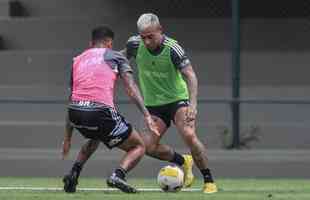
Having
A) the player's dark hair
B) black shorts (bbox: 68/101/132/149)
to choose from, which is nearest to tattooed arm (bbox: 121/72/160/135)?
black shorts (bbox: 68/101/132/149)

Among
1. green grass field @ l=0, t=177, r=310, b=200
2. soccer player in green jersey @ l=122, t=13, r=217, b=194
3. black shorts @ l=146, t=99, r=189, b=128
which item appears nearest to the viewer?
green grass field @ l=0, t=177, r=310, b=200

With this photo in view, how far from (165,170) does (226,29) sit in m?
7.49

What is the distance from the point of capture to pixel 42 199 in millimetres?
9938

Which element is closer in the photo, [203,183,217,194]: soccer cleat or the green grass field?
the green grass field

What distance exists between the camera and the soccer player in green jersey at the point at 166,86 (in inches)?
425

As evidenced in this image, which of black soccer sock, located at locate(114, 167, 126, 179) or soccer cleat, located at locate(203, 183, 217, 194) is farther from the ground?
black soccer sock, located at locate(114, 167, 126, 179)

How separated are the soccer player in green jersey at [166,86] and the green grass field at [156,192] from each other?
1.72 feet

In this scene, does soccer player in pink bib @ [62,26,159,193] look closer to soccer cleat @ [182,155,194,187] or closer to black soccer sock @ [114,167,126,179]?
black soccer sock @ [114,167,126,179]

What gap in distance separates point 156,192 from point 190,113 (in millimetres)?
937

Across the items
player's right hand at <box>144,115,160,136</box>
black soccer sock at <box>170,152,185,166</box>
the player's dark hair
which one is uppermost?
the player's dark hair

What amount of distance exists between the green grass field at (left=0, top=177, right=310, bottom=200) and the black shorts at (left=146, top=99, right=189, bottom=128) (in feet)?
2.72

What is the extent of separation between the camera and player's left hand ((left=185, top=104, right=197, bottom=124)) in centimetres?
1080

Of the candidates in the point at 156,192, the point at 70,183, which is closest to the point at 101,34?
the point at 70,183

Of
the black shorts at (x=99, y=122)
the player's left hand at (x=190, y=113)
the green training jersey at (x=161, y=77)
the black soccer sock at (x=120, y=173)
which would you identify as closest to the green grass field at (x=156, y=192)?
the black soccer sock at (x=120, y=173)
